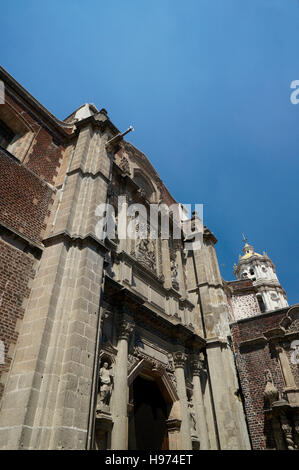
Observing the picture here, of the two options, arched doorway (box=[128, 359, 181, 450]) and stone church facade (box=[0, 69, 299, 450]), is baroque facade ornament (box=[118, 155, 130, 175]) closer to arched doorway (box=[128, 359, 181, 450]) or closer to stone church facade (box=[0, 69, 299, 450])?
stone church facade (box=[0, 69, 299, 450])

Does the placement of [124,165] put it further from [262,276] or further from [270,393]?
[262,276]

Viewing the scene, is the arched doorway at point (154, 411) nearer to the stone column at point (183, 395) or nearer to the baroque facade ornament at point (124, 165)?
the stone column at point (183, 395)

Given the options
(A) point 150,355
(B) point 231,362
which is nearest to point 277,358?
(B) point 231,362

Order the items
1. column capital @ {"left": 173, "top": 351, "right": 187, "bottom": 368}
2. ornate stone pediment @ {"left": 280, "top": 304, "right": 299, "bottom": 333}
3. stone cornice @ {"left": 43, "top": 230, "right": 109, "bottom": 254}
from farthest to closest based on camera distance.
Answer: ornate stone pediment @ {"left": 280, "top": 304, "right": 299, "bottom": 333}, column capital @ {"left": 173, "top": 351, "right": 187, "bottom": 368}, stone cornice @ {"left": 43, "top": 230, "right": 109, "bottom": 254}

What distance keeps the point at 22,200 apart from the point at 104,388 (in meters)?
5.34

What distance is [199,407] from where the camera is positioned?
37.2ft

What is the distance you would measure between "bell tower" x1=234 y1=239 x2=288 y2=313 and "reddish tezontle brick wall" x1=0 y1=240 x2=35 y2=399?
42017 mm

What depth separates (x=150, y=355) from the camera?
34.4ft

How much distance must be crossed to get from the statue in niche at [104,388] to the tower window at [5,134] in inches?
291

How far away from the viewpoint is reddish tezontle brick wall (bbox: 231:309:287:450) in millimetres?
11797

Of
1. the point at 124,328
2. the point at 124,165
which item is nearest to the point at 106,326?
the point at 124,328

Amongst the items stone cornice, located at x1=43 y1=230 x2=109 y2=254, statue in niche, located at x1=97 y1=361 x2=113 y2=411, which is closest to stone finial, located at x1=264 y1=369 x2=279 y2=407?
statue in niche, located at x1=97 y1=361 x2=113 y2=411

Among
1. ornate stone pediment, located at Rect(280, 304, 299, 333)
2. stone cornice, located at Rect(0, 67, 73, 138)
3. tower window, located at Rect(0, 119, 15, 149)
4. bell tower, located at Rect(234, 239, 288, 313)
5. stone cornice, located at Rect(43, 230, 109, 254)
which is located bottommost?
stone cornice, located at Rect(43, 230, 109, 254)

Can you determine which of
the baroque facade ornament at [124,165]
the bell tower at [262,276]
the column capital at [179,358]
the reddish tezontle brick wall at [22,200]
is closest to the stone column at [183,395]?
the column capital at [179,358]
